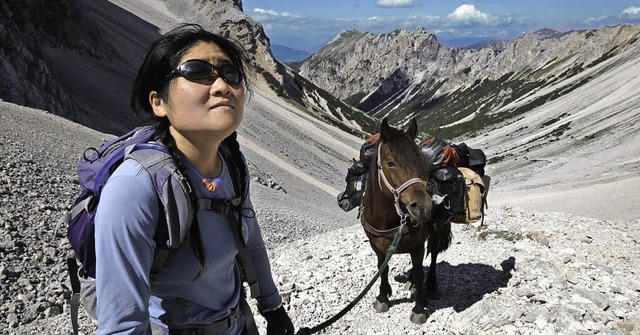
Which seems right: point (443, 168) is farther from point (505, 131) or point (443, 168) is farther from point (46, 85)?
point (505, 131)

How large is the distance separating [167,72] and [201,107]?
34cm

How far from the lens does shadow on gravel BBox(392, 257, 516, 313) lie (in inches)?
316

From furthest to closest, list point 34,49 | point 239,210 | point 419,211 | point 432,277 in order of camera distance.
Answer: point 34,49 → point 432,277 → point 419,211 → point 239,210

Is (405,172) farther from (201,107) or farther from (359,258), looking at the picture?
(359,258)

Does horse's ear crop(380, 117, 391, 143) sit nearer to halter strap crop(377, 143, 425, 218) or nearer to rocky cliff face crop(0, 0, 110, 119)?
halter strap crop(377, 143, 425, 218)

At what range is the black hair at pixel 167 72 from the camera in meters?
2.50

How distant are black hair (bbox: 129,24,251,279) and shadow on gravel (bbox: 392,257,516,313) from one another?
6.55 meters

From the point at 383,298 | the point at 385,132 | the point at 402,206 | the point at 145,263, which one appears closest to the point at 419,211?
the point at 402,206

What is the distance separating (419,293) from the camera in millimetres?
7461

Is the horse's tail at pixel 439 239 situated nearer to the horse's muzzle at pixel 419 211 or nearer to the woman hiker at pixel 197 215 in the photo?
the horse's muzzle at pixel 419 211

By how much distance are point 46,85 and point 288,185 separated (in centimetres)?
1658

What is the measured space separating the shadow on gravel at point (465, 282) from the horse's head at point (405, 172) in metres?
3.13

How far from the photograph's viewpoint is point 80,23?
1638 inches

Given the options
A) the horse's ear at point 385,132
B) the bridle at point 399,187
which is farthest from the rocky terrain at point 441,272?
the horse's ear at point 385,132
